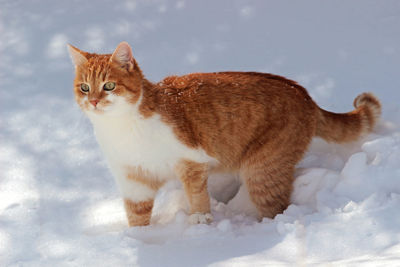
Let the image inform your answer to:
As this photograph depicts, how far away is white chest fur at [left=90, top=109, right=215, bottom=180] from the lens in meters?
2.80

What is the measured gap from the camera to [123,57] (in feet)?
9.23

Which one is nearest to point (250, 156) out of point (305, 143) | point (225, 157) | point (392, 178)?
point (225, 157)

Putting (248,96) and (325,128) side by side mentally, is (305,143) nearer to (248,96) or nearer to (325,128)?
(325,128)

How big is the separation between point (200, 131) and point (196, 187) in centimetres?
33

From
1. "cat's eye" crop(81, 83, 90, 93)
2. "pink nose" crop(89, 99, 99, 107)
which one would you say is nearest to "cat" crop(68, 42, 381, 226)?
"cat's eye" crop(81, 83, 90, 93)

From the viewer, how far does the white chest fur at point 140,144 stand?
280 centimetres

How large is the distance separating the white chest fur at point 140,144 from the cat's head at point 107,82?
0.08 metres

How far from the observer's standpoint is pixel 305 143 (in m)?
3.16

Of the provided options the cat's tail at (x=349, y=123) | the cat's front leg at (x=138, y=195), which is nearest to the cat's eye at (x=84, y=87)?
the cat's front leg at (x=138, y=195)

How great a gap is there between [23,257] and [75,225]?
578mm

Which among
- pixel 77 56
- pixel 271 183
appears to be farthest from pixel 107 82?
pixel 271 183

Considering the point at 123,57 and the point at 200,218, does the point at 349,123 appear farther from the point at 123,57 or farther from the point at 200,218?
Answer: the point at 123,57

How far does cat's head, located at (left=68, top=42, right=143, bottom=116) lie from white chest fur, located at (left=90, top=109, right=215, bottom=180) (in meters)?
0.08

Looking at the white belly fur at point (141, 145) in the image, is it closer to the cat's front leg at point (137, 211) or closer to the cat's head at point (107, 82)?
the cat's head at point (107, 82)
